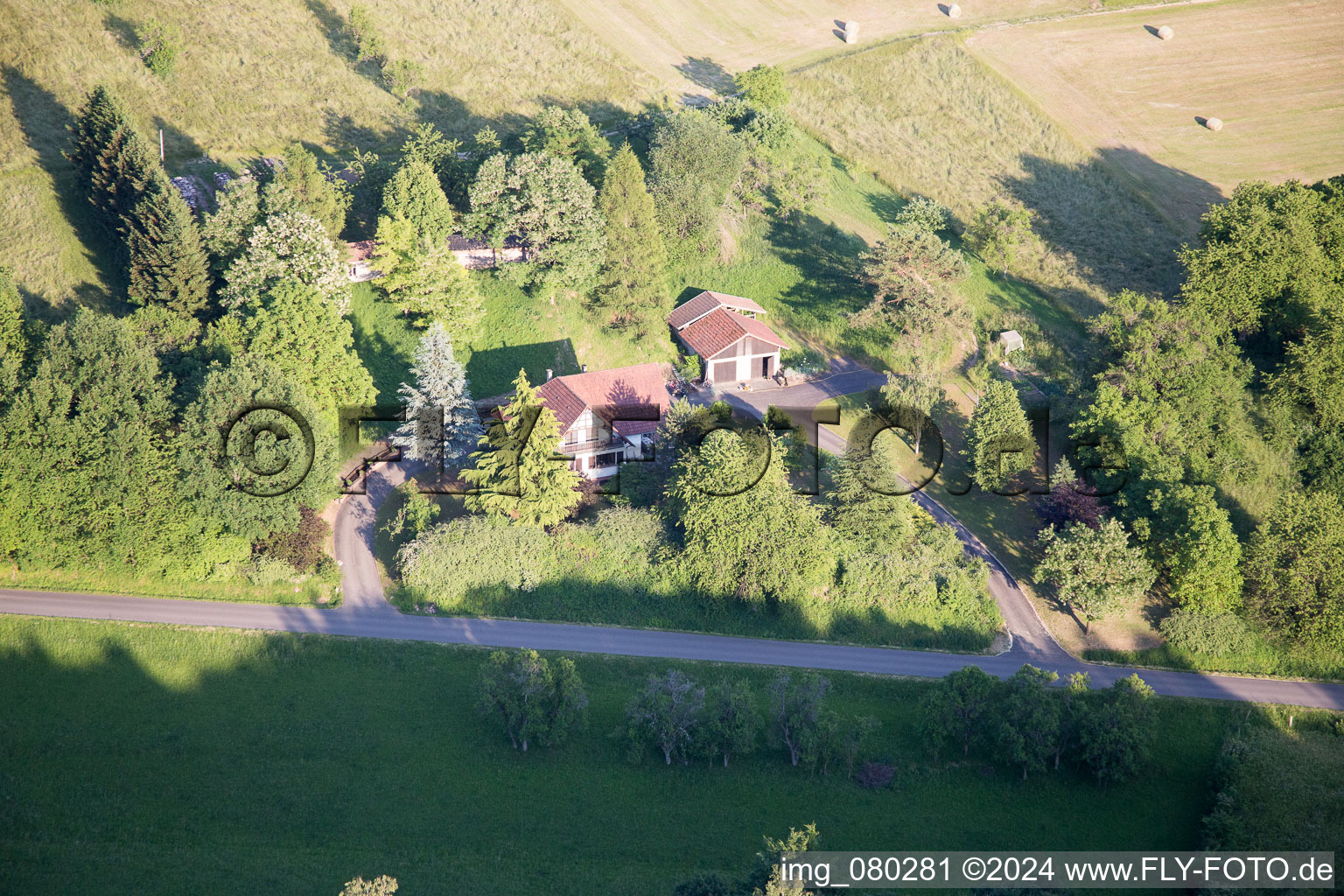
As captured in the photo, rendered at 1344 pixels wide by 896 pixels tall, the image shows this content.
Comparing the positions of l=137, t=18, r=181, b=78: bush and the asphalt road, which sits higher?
l=137, t=18, r=181, b=78: bush

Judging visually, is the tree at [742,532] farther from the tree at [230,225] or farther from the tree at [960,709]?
the tree at [230,225]

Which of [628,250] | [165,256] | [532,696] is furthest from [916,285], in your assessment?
[165,256]

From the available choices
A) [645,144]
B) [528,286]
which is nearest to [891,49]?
[645,144]

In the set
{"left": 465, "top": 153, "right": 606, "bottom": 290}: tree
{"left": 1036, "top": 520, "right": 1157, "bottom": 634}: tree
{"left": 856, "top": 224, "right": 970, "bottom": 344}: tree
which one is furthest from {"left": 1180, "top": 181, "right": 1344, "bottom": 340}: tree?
{"left": 465, "top": 153, "right": 606, "bottom": 290}: tree

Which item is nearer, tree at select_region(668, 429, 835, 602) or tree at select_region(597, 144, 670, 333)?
tree at select_region(668, 429, 835, 602)

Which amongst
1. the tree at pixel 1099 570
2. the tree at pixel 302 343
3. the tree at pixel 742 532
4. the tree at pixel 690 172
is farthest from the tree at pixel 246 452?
the tree at pixel 1099 570

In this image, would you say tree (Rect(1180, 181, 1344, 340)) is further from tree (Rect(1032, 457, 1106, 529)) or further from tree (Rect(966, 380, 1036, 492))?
tree (Rect(1032, 457, 1106, 529))

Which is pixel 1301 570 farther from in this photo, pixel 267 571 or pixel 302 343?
pixel 302 343
